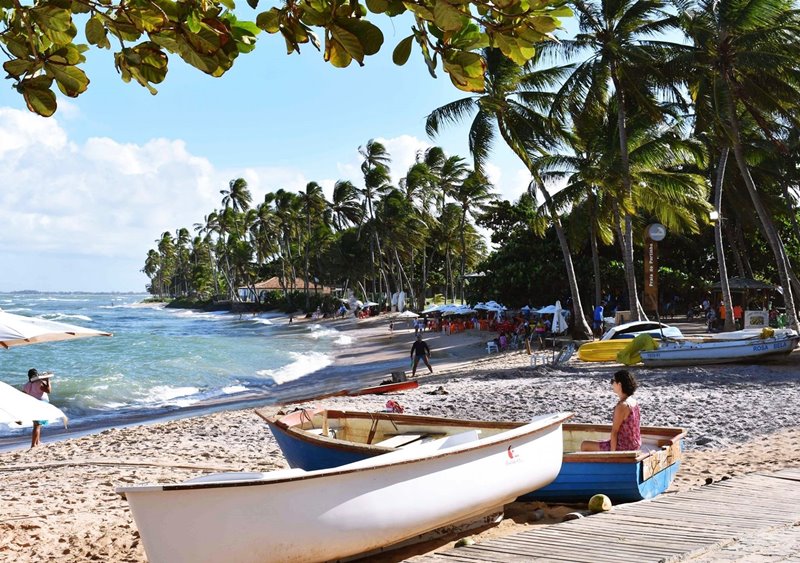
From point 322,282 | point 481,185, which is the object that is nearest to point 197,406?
point 481,185

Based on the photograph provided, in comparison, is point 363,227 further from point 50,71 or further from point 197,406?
point 50,71

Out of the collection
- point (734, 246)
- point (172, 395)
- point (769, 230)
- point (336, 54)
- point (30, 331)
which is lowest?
point (172, 395)

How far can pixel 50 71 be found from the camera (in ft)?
8.40

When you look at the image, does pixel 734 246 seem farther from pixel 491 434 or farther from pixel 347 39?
pixel 347 39

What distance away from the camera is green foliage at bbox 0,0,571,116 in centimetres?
242

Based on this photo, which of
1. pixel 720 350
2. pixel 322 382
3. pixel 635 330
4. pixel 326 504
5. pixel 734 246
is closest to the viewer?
pixel 326 504

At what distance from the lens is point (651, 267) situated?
24.6 meters

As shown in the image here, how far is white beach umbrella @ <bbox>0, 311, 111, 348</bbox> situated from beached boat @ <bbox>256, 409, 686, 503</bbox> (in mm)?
2173

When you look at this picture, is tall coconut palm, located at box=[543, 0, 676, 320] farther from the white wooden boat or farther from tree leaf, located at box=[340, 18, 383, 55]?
tree leaf, located at box=[340, 18, 383, 55]

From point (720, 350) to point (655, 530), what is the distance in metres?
14.3

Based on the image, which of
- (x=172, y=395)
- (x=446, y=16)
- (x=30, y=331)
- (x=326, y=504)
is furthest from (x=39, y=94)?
(x=172, y=395)

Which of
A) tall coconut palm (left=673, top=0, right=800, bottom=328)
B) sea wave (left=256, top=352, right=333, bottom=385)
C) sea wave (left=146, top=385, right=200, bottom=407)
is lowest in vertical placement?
sea wave (left=146, top=385, right=200, bottom=407)

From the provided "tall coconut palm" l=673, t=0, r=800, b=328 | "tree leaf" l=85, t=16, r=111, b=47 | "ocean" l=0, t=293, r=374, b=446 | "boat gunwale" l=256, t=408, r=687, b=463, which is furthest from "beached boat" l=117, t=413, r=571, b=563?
"tall coconut palm" l=673, t=0, r=800, b=328

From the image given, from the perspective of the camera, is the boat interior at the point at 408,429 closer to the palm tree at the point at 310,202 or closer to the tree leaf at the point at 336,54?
the tree leaf at the point at 336,54
